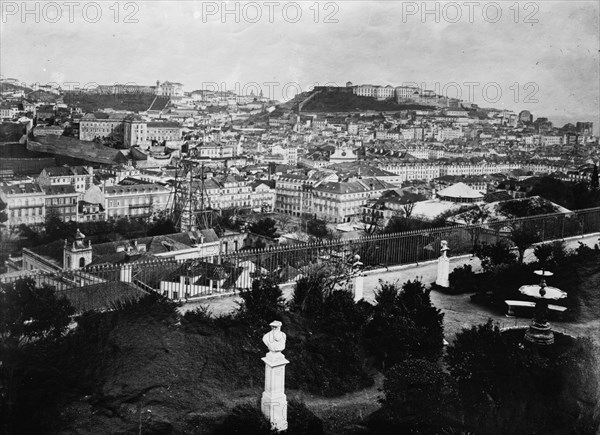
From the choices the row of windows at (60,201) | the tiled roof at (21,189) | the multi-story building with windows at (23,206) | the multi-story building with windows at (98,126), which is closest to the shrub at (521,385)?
the multi-story building with windows at (23,206)

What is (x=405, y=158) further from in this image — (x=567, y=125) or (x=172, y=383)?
(x=172, y=383)

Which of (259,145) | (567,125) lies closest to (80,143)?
(259,145)

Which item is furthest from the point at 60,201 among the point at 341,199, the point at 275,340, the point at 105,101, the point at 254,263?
the point at 105,101

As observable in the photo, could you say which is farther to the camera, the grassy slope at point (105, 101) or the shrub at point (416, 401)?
the grassy slope at point (105, 101)

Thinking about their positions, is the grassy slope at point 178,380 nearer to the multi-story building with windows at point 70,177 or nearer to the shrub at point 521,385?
the shrub at point 521,385

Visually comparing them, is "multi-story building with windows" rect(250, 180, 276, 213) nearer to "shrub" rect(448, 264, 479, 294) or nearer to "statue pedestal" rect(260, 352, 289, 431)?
"shrub" rect(448, 264, 479, 294)

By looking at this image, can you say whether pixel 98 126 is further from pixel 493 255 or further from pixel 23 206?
pixel 493 255

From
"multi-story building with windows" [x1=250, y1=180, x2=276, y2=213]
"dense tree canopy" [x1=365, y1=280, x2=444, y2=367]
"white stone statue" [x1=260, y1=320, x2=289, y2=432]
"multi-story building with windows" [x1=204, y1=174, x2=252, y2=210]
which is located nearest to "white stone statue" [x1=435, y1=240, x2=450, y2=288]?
"dense tree canopy" [x1=365, y1=280, x2=444, y2=367]
